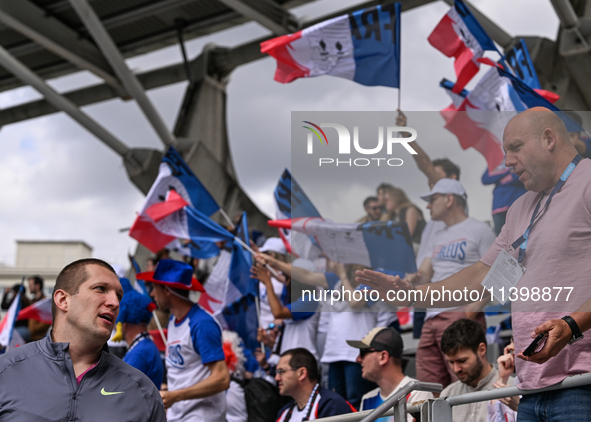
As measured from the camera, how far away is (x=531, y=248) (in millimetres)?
2934

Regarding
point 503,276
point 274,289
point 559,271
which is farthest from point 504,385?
point 274,289

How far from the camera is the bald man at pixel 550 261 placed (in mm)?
2699

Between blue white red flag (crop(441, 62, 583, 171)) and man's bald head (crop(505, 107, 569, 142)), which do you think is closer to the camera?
man's bald head (crop(505, 107, 569, 142))

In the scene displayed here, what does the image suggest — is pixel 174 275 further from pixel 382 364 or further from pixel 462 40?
pixel 462 40

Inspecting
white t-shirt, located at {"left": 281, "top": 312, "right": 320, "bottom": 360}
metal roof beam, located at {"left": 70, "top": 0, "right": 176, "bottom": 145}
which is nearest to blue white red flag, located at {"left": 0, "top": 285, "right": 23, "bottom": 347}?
white t-shirt, located at {"left": 281, "top": 312, "right": 320, "bottom": 360}

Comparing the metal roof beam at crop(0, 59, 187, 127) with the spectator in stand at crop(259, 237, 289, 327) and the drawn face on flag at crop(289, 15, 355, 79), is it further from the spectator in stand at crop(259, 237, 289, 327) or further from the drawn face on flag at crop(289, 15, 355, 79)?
the drawn face on flag at crop(289, 15, 355, 79)

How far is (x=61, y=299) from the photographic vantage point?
290 centimetres

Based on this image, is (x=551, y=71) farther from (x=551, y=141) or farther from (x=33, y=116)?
(x=33, y=116)

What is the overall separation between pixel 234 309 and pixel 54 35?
11.2 m

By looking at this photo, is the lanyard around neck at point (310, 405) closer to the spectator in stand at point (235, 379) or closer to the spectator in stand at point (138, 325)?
the spectator in stand at point (235, 379)

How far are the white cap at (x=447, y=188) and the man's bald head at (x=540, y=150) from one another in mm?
1371

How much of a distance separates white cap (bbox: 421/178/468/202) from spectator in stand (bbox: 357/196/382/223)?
1.04ft

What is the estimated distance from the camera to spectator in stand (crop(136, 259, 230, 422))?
4652 millimetres
